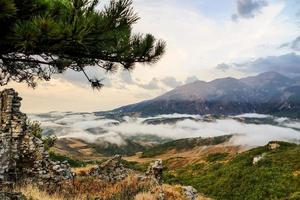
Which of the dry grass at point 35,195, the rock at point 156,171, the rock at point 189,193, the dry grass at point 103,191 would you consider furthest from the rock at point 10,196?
the rock at point 189,193

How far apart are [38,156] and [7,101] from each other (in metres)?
2.91

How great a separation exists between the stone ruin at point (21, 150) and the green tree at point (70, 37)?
186 centimetres

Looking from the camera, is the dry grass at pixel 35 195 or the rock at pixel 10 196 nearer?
the rock at pixel 10 196

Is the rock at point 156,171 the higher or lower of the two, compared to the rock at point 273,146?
higher

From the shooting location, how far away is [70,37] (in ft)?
55.3

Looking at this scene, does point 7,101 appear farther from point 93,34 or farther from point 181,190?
point 181,190

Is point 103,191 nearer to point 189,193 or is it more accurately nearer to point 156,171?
point 156,171

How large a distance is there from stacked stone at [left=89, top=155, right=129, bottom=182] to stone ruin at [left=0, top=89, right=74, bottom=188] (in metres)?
6.49

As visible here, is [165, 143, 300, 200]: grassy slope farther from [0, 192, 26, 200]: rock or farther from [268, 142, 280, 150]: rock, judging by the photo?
[0, 192, 26, 200]: rock

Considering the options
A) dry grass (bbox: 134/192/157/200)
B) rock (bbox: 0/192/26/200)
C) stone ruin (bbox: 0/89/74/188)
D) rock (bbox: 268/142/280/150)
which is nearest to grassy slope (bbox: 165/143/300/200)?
rock (bbox: 268/142/280/150)

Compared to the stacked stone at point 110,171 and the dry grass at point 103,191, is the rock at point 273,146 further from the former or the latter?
the dry grass at point 103,191

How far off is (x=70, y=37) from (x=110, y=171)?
1565cm

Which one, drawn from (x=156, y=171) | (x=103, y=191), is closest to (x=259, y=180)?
(x=156, y=171)

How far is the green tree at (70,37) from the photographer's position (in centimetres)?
1622
